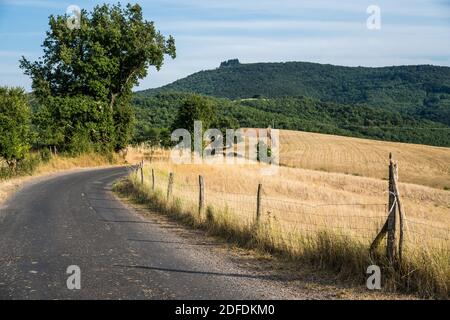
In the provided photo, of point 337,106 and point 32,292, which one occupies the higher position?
point 337,106

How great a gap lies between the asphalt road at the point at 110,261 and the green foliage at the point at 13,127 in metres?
14.6

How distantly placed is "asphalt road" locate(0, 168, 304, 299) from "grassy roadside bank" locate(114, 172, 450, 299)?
0.99 metres

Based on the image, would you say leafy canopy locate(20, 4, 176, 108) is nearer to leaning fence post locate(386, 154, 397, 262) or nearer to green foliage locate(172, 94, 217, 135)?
green foliage locate(172, 94, 217, 135)

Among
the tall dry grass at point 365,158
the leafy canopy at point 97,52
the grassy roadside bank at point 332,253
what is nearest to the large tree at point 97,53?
the leafy canopy at point 97,52

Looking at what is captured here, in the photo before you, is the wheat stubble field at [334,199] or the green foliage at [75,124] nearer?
the wheat stubble field at [334,199]

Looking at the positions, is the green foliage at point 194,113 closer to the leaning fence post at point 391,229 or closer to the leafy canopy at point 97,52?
the leafy canopy at point 97,52

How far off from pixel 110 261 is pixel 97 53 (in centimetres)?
4046

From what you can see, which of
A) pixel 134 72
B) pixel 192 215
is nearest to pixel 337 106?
pixel 134 72

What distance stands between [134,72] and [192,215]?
37.8 m

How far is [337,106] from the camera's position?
470ft

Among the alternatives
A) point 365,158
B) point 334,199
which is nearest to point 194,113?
point 334,199

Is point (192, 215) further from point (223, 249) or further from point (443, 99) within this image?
point (443, 99)

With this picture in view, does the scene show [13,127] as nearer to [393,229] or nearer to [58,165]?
[58,165]

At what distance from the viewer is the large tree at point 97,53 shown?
156 feet
